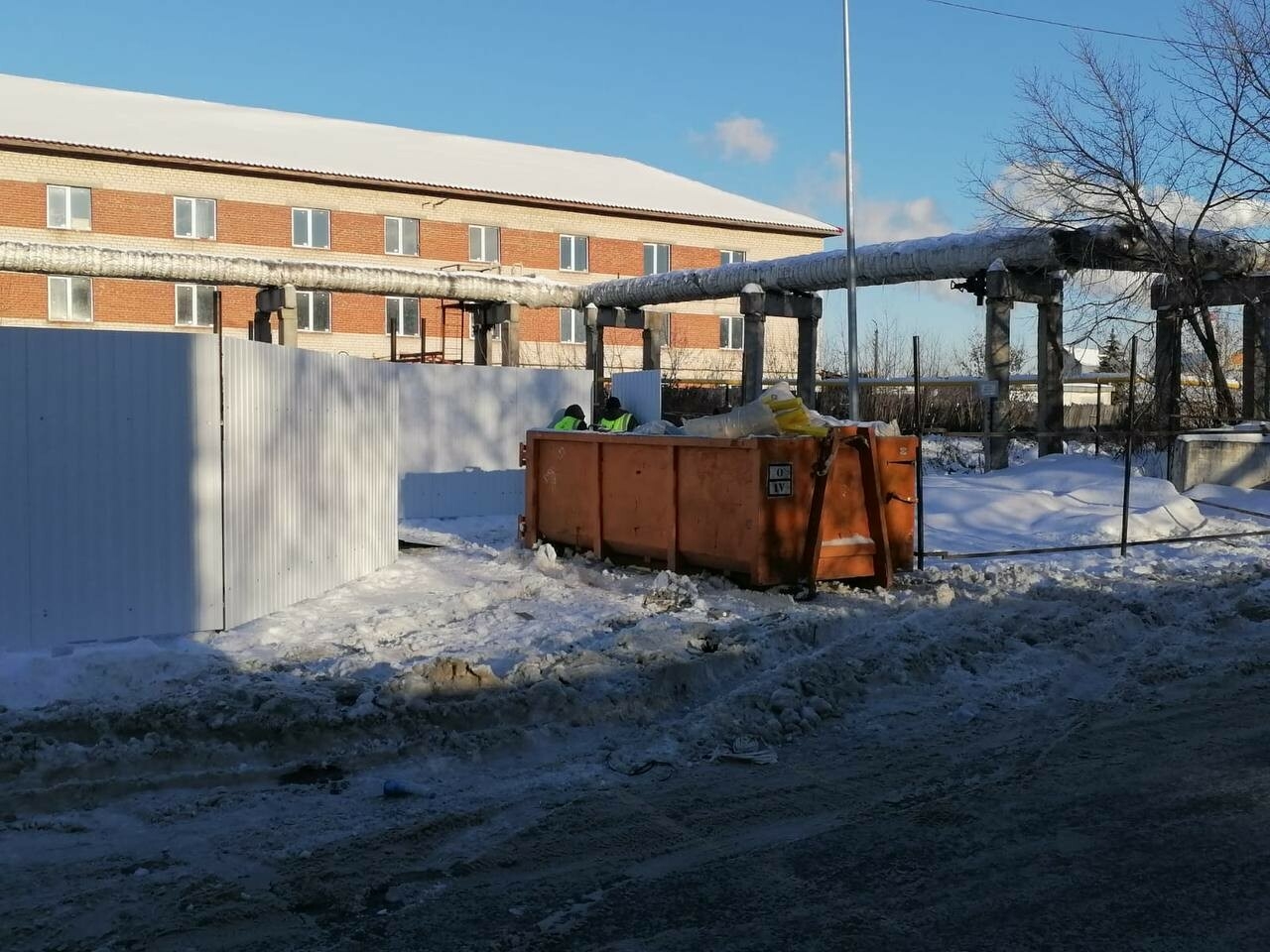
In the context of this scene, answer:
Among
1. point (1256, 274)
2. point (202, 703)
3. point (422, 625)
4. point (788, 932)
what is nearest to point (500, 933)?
point (788, 932)

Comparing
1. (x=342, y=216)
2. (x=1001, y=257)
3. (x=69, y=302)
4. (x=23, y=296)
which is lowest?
(x=1001, y=257)

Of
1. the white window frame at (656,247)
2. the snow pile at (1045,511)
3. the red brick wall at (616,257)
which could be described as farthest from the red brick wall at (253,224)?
the snow pile at (1045,511)

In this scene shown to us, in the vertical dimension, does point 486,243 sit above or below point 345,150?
below

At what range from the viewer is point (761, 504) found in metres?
10.2

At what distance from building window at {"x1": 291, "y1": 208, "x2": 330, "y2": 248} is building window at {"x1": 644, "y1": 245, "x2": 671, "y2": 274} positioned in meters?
12.3

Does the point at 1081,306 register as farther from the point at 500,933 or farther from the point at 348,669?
the point at 500,933

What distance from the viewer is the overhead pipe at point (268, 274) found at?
25453mm

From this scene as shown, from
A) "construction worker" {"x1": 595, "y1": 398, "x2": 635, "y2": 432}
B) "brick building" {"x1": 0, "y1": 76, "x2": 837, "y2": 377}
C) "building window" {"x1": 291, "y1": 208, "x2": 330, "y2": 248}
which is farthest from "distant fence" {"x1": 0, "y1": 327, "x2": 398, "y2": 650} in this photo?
"building window" {"x1": 291, "y1": 208, "x2": 330, "y2": 248}

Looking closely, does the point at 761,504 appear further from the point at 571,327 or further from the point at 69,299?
the point at 571,327

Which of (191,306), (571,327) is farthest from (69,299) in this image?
(571,327)

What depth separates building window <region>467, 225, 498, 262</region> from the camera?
44.0 meters

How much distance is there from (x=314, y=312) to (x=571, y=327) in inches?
382

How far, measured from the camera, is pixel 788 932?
4109mm

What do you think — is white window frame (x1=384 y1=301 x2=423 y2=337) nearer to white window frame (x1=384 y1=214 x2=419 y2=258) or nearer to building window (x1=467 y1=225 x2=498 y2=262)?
white window frame (x1=384 y1=214 x2=419 y2=258)
